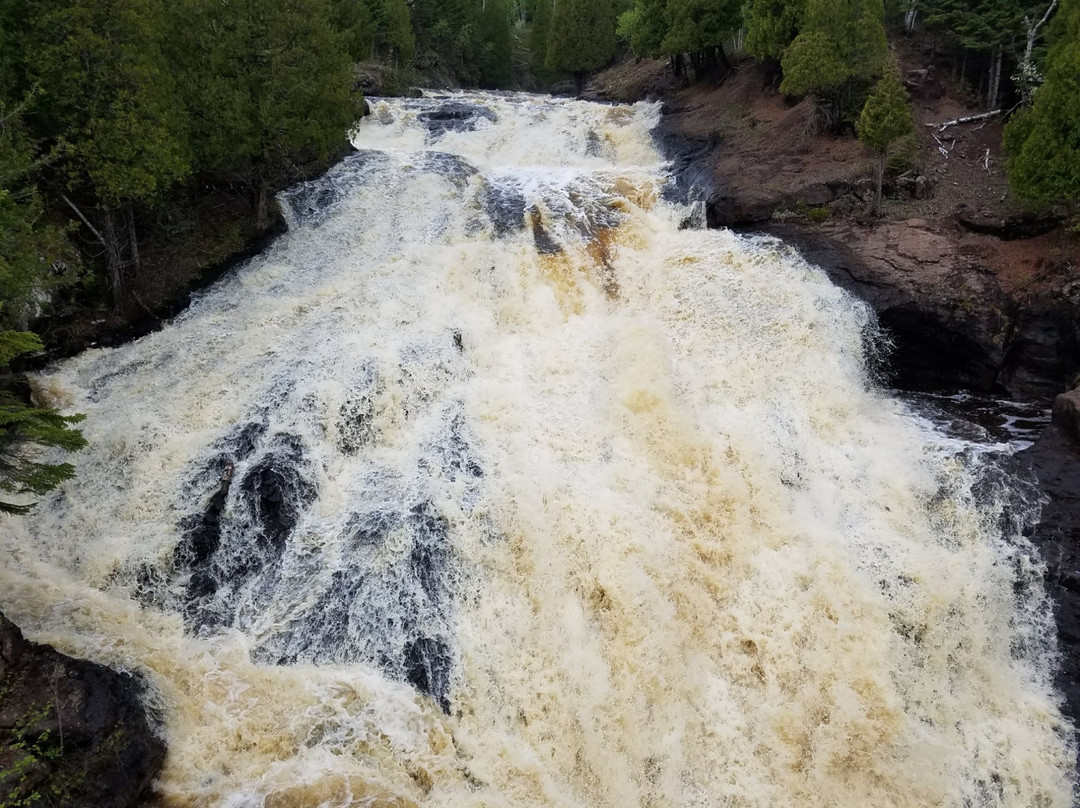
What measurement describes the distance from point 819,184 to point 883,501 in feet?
32.3

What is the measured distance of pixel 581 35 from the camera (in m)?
40.4

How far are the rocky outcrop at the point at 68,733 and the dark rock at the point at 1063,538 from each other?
11.0 metres

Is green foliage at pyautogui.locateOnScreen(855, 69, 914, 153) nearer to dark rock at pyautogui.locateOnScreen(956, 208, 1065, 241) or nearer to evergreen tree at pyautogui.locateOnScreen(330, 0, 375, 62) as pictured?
dark rock at pyautogui.locateOnScreen(956, 208, 1065, 241)

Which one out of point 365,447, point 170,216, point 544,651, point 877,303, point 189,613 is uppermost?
point 170,216

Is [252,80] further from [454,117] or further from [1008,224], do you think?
[1008,224]

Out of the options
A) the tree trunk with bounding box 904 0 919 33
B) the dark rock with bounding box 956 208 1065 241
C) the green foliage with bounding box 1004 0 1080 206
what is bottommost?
the dark rock with bounding box 956 208 1065 241

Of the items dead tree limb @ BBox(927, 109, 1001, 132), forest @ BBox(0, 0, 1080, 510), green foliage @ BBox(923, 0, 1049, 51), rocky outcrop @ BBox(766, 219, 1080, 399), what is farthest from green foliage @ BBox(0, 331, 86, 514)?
green foliage @ BBox(923, 0, 1049, 51)

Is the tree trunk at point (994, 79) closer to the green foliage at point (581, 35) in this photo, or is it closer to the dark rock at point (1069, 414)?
the dark rock at point (1069, 414)

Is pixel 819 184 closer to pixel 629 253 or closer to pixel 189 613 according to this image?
pixel 629 253

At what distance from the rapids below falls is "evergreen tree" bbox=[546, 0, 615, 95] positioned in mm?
32549

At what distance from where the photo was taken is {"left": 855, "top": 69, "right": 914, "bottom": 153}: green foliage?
47.4ft

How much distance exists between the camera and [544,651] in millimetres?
8812

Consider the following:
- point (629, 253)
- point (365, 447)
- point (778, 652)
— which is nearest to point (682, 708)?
point (778, 652)

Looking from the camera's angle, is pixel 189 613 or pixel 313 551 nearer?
pixel 189 613
